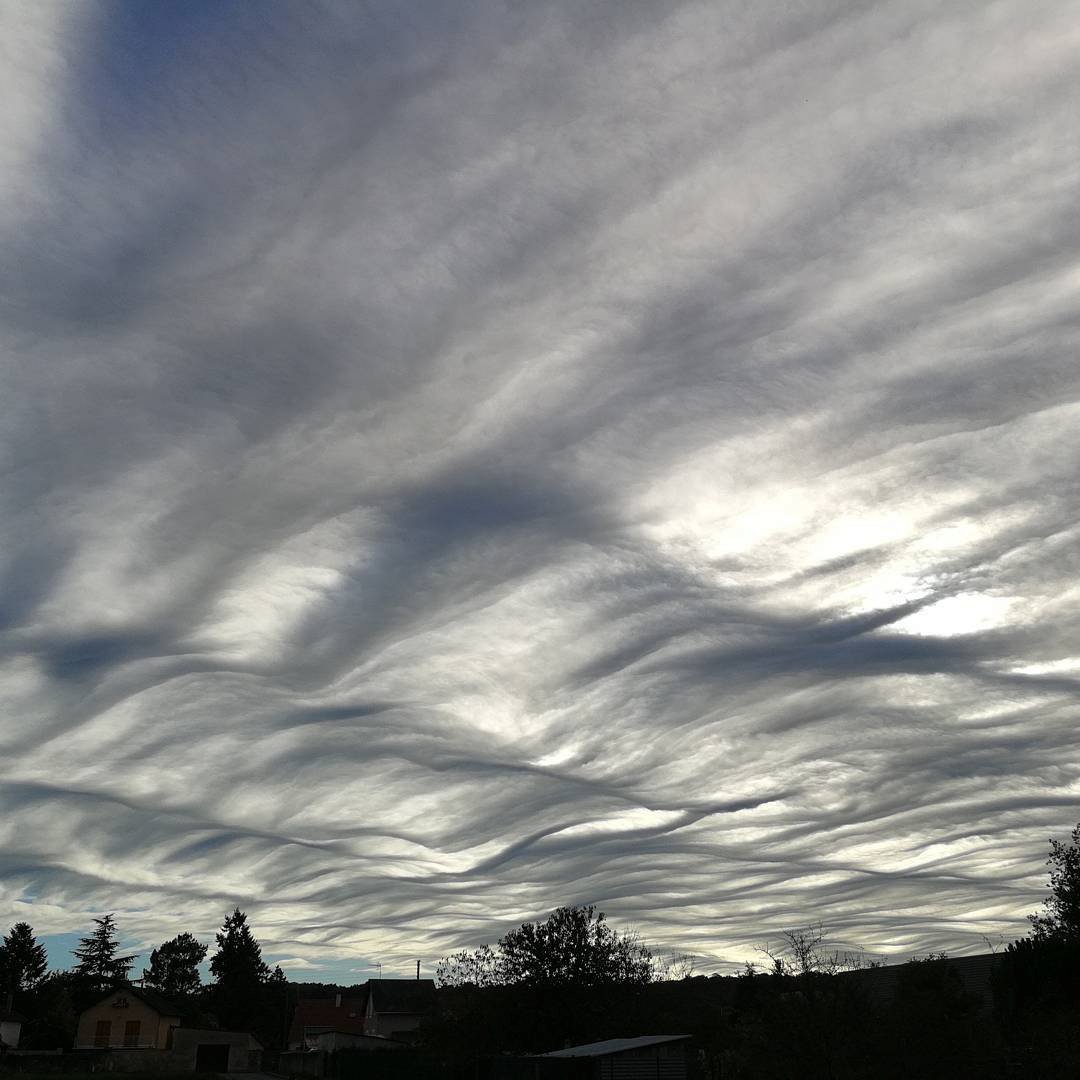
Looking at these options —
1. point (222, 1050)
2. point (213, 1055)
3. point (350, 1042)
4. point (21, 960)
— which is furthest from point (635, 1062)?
point (21, 960)

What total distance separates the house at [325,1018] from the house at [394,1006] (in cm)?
239

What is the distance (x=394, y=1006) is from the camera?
121m

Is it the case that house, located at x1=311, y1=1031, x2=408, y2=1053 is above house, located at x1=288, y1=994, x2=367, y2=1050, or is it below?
below

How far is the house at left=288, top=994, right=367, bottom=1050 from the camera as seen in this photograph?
409 feet

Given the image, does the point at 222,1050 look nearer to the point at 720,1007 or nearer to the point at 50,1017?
the point at 50,1017

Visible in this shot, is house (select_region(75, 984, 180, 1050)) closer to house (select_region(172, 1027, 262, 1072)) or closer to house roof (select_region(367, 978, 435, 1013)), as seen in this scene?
house (select_region(172, 1027, 262, 1072))

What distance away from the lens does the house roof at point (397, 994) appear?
4722 inches

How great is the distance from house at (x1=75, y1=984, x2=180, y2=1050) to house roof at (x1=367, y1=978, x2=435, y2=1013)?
73.1ft

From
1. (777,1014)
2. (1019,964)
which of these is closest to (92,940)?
(1019,964)

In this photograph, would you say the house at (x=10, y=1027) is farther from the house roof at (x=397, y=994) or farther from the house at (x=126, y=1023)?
the house roof at (x=397, y=994)

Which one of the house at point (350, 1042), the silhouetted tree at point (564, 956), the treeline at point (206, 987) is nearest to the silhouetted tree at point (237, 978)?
the treeline at point (206, 987)

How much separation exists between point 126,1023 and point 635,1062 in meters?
81.1

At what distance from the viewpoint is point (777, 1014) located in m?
30.9

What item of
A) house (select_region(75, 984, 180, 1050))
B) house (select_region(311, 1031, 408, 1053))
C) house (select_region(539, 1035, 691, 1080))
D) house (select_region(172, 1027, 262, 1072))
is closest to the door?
house (select_region(172, 1027, 262, 1072))
